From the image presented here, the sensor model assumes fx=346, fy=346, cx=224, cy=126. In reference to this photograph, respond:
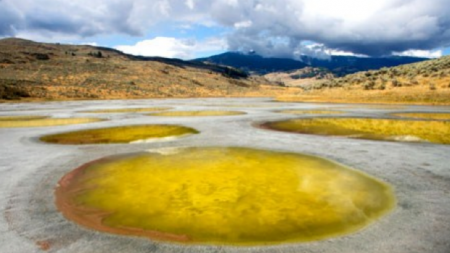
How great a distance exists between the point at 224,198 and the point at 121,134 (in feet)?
39.3

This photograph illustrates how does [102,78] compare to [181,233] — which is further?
[102,78]

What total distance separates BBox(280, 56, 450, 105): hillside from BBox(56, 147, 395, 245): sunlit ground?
3974 cm

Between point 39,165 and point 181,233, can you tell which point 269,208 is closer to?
point 181,233

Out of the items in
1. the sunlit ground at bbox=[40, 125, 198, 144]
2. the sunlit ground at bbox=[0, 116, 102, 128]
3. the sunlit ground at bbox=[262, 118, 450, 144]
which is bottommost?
the sunlit ground at bbox=[0, 116, 102, 128]

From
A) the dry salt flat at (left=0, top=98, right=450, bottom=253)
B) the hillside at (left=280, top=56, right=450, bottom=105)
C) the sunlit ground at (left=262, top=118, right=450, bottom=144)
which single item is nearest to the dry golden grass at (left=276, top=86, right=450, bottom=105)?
the hillside at (left=280, top=56, right=450, bottom=105)

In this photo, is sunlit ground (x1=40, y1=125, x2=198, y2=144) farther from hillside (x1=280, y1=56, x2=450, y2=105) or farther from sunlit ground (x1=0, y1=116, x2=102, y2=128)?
hillside (x1=280, y1=56, x2=450, y2=105)

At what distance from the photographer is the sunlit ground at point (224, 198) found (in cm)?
643

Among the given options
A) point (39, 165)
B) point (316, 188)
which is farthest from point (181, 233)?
point (39, 165)

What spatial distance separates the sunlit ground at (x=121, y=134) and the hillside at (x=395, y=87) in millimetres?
36584

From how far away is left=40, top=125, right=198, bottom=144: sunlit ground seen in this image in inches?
659

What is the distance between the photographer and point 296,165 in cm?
1147

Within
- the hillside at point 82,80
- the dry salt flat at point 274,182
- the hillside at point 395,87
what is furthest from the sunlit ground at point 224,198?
the hillside at point 82,80

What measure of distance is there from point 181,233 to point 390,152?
32.2 feet

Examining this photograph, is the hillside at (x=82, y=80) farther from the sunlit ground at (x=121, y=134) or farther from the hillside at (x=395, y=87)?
the sunlit ground at (x=121, y=134)
